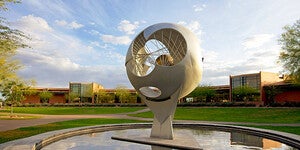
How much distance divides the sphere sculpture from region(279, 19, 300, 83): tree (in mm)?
28775

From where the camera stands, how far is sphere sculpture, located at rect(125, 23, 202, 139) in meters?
12.9

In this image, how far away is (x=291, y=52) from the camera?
3709 cm

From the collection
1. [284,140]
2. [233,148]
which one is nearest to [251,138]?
[284,140]

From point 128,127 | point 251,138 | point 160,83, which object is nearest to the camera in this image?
point 160,83

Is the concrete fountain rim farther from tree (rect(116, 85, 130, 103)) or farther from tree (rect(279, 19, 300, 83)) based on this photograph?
tree (rect(116, 85, 130, 103))

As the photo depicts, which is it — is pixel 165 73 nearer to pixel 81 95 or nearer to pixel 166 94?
pixel 166 94

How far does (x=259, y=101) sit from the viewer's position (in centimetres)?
6034

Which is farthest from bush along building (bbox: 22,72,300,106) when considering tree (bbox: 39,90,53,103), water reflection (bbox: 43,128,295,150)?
water reflection (bbox: 43,128,295,150)

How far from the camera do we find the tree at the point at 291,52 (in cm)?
3650

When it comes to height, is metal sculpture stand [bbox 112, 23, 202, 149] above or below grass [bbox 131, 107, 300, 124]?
above

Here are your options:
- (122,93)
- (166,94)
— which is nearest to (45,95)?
(122,93)

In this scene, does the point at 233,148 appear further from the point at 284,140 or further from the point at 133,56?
the point at 133,56

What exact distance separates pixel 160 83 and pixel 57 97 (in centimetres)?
7983

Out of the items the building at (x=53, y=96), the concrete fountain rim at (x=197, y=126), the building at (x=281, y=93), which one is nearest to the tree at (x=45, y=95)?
the building at (x=53, y=96)
